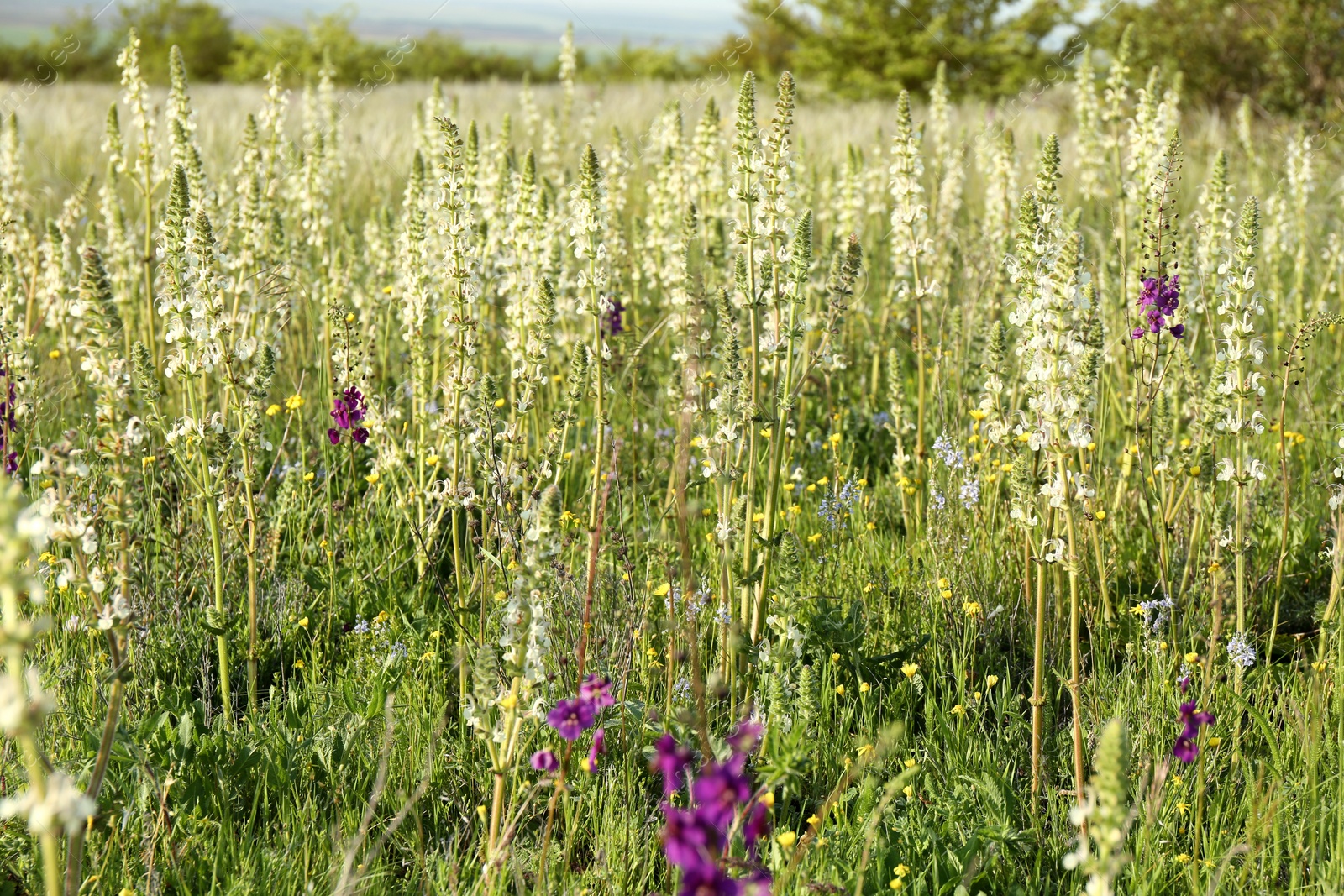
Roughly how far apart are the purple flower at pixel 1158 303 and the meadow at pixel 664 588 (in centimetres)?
2

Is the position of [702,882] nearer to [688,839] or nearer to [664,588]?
[688,839]

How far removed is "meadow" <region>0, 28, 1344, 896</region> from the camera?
2.21 metres

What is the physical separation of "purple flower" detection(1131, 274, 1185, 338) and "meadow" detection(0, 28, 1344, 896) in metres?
0.02

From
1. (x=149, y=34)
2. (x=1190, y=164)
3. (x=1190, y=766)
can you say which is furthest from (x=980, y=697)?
(x=149, y=34)

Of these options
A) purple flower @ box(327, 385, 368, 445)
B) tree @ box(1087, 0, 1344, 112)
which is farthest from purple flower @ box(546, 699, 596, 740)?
tree @ box(1087, 0, 1344, 112)

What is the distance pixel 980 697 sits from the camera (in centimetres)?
297

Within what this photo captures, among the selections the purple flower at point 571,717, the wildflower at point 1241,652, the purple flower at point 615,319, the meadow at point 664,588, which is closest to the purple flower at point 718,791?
the meadow at point 664,588

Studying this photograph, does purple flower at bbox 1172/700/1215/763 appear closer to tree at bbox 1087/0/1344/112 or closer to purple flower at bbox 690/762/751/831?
purple flower at bbox 690/762/751/831

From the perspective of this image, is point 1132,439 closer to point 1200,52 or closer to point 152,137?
point 152,137

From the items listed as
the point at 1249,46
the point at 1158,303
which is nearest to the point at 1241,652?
the point at 1158,303

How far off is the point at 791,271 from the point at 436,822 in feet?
5.14

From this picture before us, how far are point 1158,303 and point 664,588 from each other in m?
1.71

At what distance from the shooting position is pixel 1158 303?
11.0 feet

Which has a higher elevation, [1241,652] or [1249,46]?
[1249,46]
